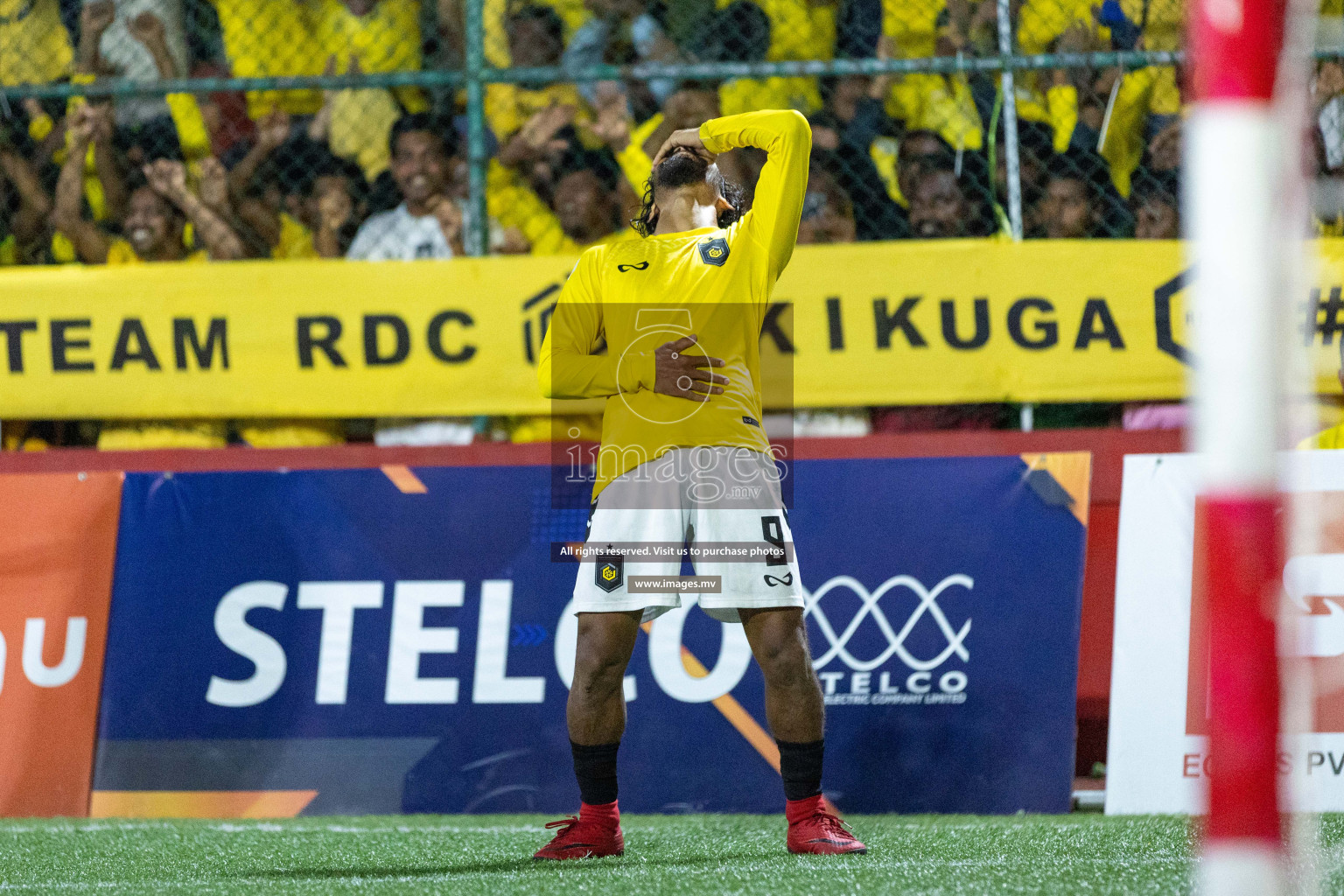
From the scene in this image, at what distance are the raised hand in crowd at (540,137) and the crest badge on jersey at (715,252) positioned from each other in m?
2.43

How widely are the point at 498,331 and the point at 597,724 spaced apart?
2.33 metres

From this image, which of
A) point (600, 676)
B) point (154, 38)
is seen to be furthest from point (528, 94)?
point (600, 676)

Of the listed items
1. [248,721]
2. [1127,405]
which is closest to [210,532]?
[248,721]

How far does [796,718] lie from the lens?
307 cm

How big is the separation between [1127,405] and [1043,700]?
1.26m

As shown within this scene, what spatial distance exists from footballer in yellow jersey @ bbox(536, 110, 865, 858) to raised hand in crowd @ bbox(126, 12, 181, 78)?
3.30 meters

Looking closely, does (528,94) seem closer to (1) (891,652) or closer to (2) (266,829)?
(1) (891,652)

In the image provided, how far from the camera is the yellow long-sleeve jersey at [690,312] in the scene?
315 centimetres

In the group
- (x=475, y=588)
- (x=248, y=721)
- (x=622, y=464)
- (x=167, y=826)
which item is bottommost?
(x=167, y=826)

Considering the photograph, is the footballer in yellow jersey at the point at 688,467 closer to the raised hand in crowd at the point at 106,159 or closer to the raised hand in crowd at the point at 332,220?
the raised hand in crowd at the point at 332,220

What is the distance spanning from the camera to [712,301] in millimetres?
3219

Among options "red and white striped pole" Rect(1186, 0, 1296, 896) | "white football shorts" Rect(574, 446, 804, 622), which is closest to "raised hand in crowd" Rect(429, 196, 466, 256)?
"white football shorts" Rect(574, 446, 804, 622)

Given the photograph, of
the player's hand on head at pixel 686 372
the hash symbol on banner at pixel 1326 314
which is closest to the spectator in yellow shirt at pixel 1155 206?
the hash symbol on banner at pixel 1326 314

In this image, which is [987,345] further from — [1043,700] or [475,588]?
[475,588]
